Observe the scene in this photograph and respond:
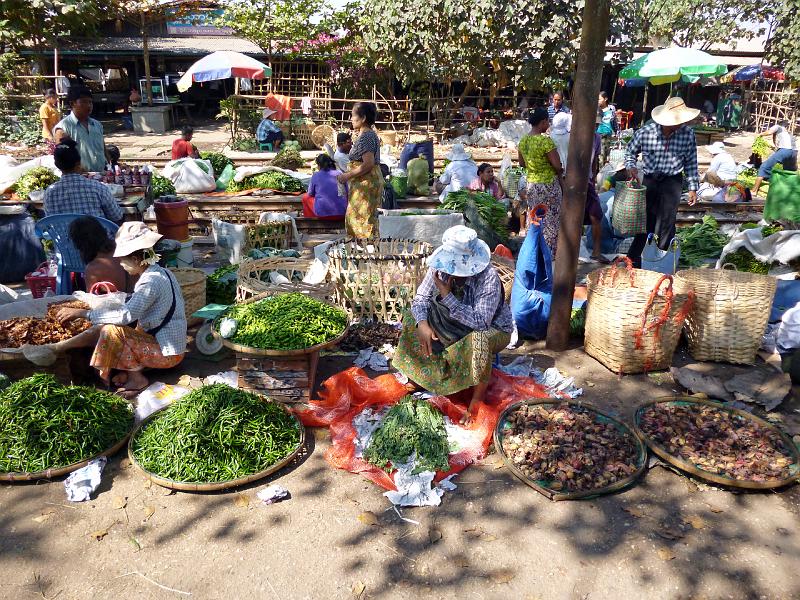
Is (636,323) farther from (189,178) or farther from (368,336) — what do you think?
(189,178)

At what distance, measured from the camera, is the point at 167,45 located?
2362cm

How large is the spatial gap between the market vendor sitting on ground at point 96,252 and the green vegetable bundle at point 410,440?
2.34 metres

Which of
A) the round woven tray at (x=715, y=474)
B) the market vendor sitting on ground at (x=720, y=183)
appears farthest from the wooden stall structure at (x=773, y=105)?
the round woven tray at (x=715, y=474)

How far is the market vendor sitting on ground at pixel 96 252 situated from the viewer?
4508 mm

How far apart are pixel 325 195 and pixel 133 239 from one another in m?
4.09

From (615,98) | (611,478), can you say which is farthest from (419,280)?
(615,98)

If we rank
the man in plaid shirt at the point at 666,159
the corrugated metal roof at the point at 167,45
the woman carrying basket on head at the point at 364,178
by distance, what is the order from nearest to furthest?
the woman carrying basket on head at the point at 364,178
the man in plaid shirt at the point at 666,159
the corrugated metal roof at the point at 167,45

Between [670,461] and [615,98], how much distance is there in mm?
23787

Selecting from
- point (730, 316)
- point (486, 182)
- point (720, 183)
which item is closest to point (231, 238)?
point (486, 182)

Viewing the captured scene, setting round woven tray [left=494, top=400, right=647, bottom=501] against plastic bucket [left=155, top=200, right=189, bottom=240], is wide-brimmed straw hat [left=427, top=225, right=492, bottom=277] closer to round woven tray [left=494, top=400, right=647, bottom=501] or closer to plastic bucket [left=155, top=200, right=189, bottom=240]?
round woven tray [left=494, top=400, right=647, bottom=501]

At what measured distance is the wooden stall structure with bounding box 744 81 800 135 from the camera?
20.7 metres

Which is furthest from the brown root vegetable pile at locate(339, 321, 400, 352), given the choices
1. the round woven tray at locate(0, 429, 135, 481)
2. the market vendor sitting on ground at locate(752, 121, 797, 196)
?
the market vendor sitting on ground at locate(752, 121, 797, 196)

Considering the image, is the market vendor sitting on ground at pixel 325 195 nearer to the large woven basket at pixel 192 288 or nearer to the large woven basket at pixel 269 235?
the large woven basket at pixel 269 235

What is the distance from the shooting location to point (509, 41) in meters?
15.5
